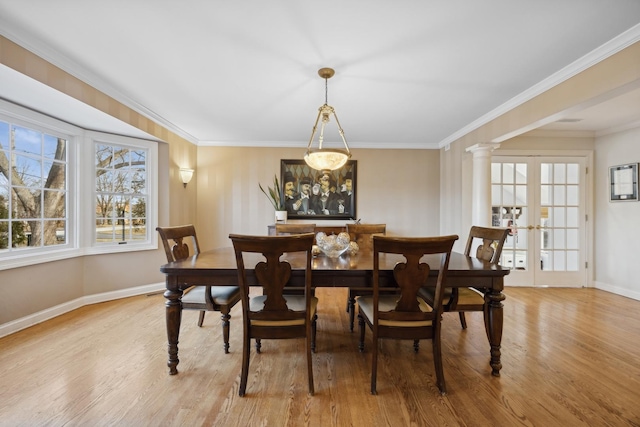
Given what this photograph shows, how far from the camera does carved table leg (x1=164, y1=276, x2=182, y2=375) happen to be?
1879 mm

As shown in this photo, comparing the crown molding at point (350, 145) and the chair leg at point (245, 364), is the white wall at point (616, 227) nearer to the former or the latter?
the crown molding at point (350, 145)

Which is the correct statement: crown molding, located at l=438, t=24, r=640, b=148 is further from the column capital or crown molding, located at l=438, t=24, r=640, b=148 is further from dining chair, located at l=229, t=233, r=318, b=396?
dining chair, located at l=229, t=233, r=318, b=396

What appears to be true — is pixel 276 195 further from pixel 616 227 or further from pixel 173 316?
pixel 616 227

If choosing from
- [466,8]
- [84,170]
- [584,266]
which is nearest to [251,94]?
[466,8]

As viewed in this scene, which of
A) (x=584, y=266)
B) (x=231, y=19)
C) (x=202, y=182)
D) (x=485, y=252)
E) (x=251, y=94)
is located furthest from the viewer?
(x=202, y=182)

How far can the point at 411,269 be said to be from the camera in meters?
1.65

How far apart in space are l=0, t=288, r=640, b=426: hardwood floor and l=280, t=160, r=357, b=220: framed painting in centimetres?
231

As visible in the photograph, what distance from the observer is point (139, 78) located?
102 inches

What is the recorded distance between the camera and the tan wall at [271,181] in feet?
15.9

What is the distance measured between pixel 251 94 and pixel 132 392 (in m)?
2.67

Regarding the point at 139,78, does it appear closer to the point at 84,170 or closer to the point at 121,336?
the point at 84,170

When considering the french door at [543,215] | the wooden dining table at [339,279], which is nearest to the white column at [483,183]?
the french door at [543,215]

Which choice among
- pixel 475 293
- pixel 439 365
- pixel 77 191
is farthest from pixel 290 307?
pixel 77 191

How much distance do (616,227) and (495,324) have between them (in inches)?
144
